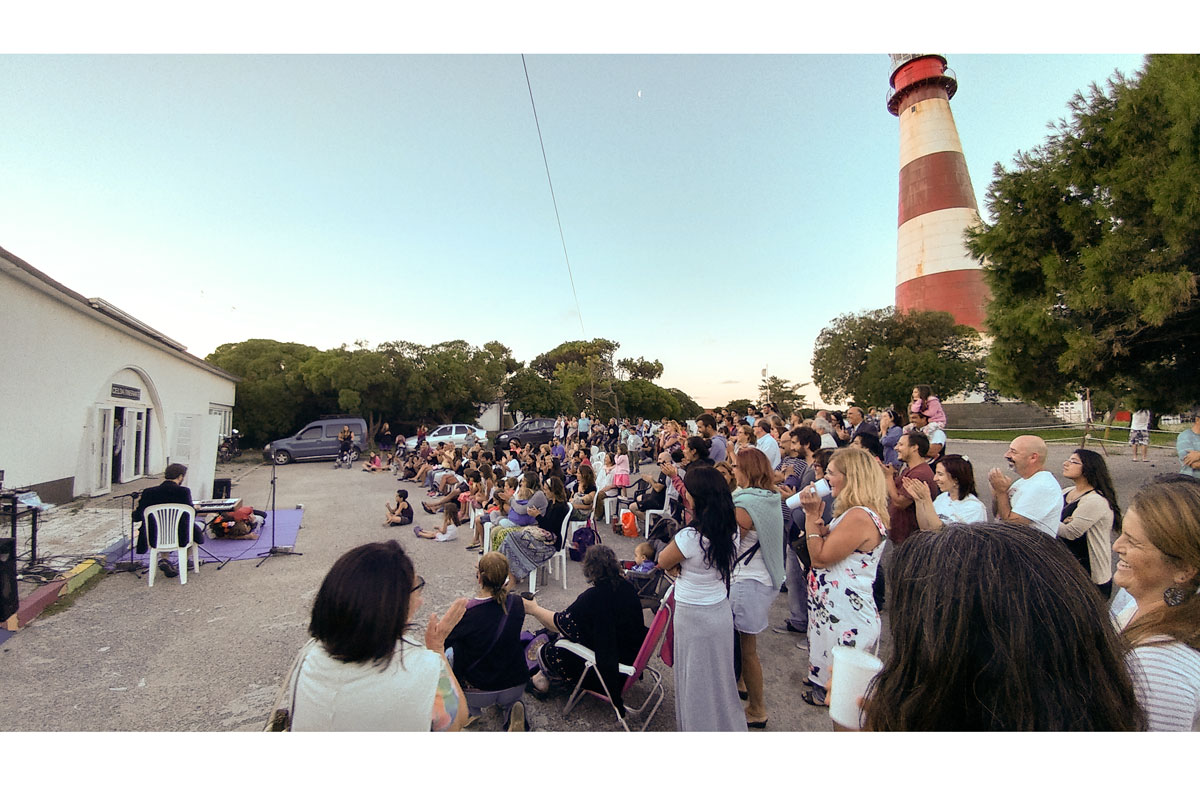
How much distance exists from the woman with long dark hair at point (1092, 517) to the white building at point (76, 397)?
11541 millimetres

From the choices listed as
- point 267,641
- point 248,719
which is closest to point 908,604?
point 248,719

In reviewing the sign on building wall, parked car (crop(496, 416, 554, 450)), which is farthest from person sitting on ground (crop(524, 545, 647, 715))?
parked car (crop(496, 416, 554, 450))

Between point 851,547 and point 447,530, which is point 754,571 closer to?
point 851,547

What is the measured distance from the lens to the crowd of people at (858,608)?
94 cm

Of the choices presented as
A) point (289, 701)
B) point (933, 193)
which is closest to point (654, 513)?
point (289, 701)

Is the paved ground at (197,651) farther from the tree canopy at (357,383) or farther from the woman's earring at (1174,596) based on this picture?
the tree canopy at (357,383)

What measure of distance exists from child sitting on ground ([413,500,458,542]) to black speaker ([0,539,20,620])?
424 cm

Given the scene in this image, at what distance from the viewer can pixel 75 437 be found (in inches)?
384

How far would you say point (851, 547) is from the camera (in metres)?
2.42

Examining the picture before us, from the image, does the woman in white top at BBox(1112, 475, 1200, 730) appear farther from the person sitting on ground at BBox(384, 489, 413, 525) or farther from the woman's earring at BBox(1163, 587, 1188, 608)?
the person sitting on ground at BBox(384, 489, 413, 525)

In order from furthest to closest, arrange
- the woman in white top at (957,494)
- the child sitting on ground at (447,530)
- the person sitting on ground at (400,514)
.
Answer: the person sitting on ground at (400,514)
the child sitting on ground at (447,530)
the woman in white top at (957,494)

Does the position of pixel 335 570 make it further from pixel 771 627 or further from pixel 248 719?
pixel 771 627

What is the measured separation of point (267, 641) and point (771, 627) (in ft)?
13.5

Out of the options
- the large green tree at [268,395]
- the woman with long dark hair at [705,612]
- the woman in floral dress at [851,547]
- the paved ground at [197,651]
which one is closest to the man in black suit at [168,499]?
Result: the paved ground at [197,651]
